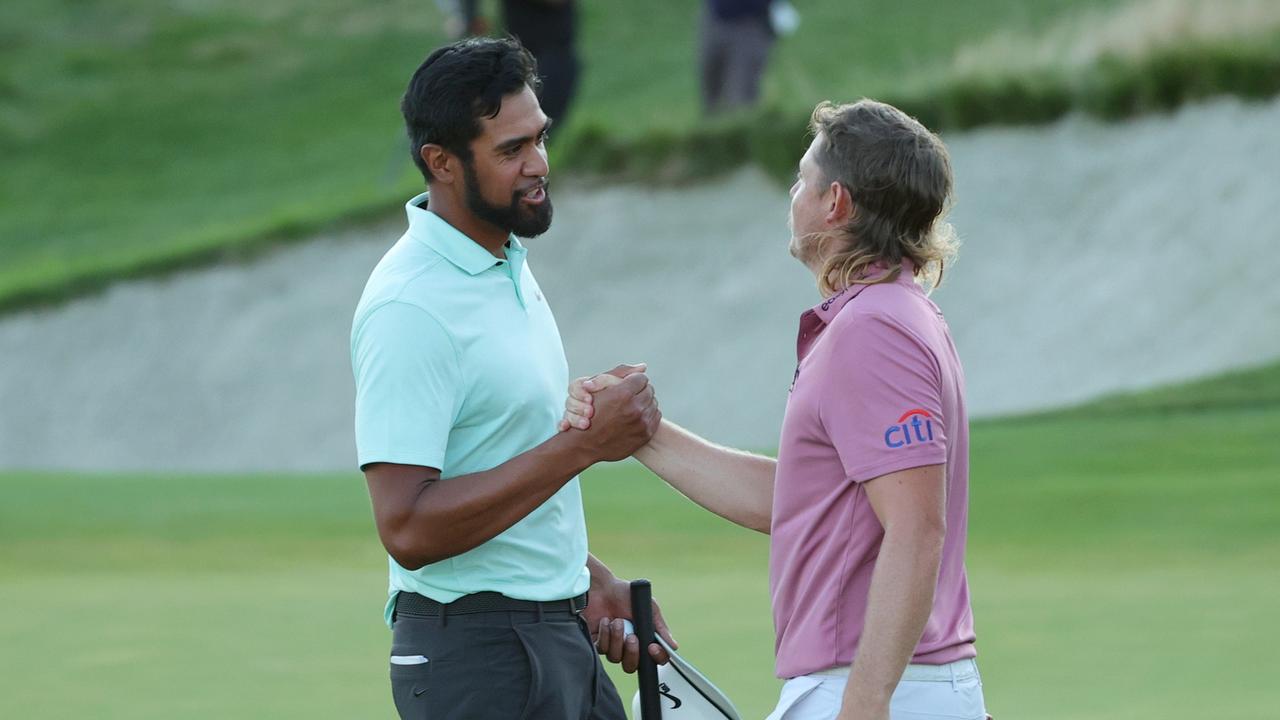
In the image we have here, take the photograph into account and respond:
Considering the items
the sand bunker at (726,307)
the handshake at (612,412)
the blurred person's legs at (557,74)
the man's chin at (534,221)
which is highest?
the blurred person's legs at (557,74)

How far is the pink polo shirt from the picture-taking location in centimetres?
279

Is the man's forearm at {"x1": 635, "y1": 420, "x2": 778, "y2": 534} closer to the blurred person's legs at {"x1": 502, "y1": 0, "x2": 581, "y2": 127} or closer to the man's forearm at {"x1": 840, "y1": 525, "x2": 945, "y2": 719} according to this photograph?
the man's forearm at {"x1": 840, "y1": 525, "x2": 945, "y2": 719}

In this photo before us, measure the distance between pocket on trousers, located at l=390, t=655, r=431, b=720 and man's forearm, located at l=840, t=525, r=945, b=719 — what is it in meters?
0.78

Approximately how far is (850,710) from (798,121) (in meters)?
13.4

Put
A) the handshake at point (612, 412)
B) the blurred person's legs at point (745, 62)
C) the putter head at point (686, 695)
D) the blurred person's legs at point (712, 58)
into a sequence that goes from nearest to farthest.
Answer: the handshake at point (612, 412)
the putter head at point (686, 695)
the blurred person's legs at point (745, 62)
the blurred person's legs at point (712, 58)

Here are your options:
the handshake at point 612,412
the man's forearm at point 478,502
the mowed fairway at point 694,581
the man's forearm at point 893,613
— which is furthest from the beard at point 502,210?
the mowed fairway at point 694,581

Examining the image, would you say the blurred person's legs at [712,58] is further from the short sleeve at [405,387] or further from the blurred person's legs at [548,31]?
the short sleeve at [405,387]

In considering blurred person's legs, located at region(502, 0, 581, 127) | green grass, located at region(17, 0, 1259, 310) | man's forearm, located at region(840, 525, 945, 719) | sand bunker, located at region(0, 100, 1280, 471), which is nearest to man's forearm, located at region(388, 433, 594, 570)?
man's forearm, located at region(840, 525, 945, 719)

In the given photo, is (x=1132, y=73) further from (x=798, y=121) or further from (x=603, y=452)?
(x=603, y=452)

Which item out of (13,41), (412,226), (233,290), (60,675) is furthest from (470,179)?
(13,41)

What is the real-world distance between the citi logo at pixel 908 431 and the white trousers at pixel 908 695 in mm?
361

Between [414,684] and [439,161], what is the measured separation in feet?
2.90

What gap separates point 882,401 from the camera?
2787 mm

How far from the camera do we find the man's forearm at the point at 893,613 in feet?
9.04
